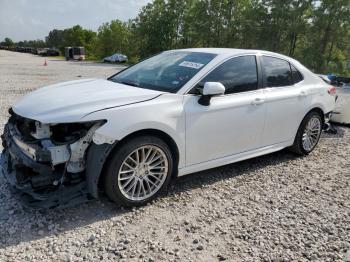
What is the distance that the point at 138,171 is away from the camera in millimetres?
3631

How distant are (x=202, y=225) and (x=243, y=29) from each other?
3456cm

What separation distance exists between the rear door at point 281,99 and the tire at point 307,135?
14 cm

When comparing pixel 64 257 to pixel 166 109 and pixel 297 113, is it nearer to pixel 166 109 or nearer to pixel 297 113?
pixel 166 109

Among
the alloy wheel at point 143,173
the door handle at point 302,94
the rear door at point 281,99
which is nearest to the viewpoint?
the alloy wheel at point 143,173

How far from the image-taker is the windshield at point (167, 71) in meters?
4.04

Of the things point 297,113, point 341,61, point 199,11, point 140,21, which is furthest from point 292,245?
point 140,21

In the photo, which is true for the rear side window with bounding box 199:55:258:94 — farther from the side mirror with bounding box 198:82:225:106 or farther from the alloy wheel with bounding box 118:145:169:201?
the alloy wheel with bounding box 118:145:169:201

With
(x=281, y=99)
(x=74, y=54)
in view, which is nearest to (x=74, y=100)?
(x=281, y=99)

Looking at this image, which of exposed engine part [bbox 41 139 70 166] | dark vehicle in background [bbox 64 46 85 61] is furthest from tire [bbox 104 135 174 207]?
dark vehicle in background [bbox 64 46 85 61]

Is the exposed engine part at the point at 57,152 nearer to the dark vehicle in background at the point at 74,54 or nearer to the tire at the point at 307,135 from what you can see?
the tire at the point at 307,135

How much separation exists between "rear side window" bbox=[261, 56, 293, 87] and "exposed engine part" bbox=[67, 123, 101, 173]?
2528 millimetres

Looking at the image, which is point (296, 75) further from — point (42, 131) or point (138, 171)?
point (42, 131)

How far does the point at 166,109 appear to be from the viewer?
143 inches

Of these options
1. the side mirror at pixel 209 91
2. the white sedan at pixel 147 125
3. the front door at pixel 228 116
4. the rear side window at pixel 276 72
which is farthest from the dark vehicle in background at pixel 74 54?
the side mirror at pixel 209 91
